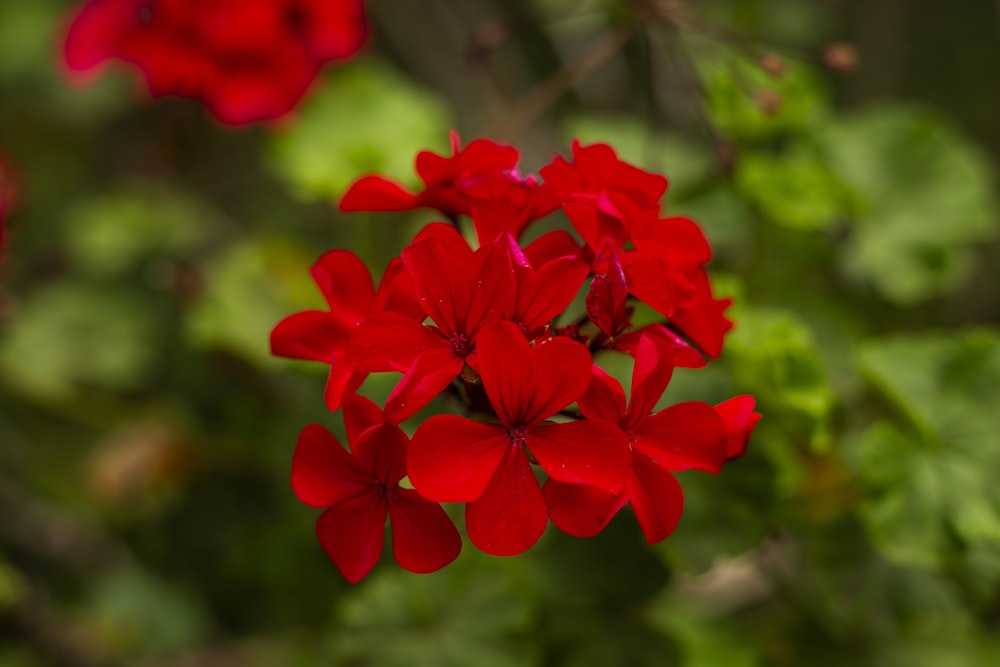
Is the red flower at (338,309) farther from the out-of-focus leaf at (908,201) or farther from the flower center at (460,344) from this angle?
the out-of-focus leaf at (908,201)

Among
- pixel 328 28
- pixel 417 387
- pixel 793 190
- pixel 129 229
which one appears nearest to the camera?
pixel 417 387

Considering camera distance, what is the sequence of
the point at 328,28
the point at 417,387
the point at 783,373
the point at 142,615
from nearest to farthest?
the point at 417,387 < the point at 783,373 < the point at 328,28 < the point at 142,615

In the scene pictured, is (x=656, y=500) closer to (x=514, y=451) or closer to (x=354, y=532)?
(x=514, y=451)

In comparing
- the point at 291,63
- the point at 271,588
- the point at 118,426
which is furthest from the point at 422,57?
the point at 271,588

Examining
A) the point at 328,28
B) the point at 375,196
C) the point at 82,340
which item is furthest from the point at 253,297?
the point at 375,196

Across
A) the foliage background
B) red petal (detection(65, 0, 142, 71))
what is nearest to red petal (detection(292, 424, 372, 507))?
the foliage background
